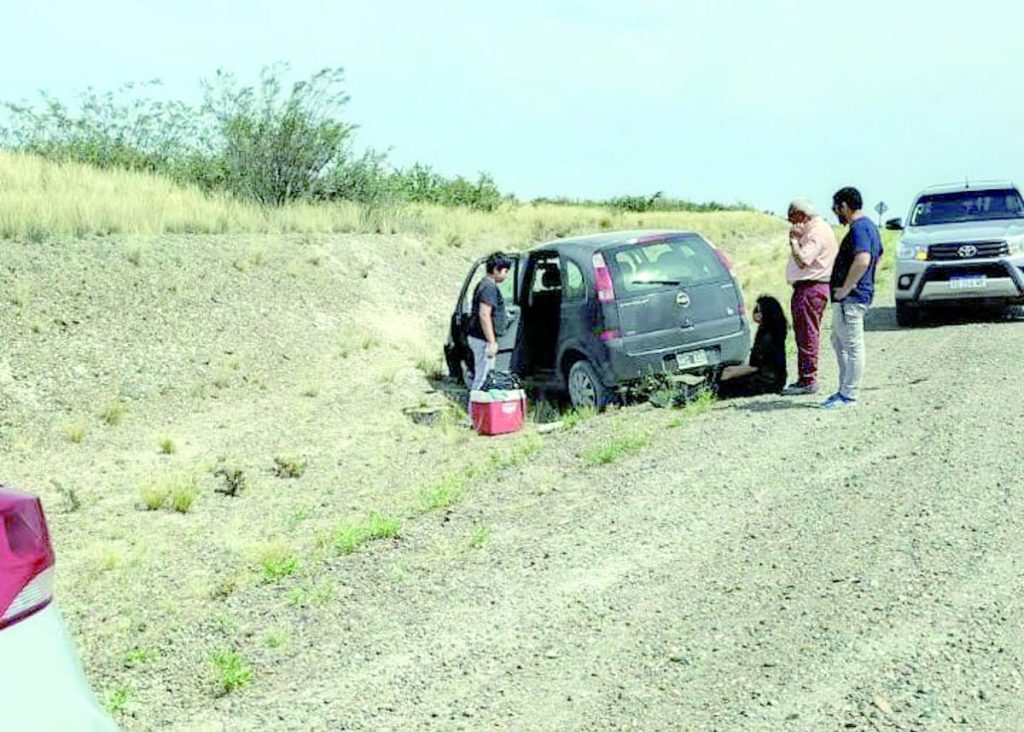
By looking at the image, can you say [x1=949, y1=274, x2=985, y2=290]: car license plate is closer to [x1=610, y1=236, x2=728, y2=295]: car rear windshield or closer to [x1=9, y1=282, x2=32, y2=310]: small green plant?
[x1=610, y1=236, x2=728, y2=295]: car rear windshield

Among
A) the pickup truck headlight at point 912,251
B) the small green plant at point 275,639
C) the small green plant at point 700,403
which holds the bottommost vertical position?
the small green plant at point 275,639

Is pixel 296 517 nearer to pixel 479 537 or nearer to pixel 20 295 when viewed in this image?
pixel 479 537

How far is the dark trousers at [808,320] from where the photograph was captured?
10.9 m

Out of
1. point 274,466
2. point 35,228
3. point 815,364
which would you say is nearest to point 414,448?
point 274,466

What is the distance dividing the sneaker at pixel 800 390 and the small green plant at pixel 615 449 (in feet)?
6.87

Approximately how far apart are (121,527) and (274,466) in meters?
2.47

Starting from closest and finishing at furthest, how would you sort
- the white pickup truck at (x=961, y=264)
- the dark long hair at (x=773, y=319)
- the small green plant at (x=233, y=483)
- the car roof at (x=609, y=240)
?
the small green plant at (x=233, y=483)
the dark long hair at (x=773, y=319)
the car roof at (x=609, y=240)
the white pickup truck at (x=961, y=264)

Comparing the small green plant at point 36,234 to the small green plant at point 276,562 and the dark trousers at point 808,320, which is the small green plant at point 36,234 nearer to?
the small green plant at point 276,562

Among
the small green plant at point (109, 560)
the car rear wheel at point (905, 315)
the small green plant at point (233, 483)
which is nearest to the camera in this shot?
the small green plant at point (109, 560)

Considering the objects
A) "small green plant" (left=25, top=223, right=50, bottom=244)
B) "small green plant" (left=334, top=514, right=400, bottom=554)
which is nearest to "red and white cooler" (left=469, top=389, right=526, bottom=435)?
"small green plant" (left=334, top=514, right=400, bottom=554)

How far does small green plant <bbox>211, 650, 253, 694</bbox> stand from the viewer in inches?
217

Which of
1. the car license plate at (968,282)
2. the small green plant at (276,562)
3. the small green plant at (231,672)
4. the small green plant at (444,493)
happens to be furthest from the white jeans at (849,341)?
the car license plate at (968,282)

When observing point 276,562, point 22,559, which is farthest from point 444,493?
point 22,559

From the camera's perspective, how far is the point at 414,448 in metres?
12.4
